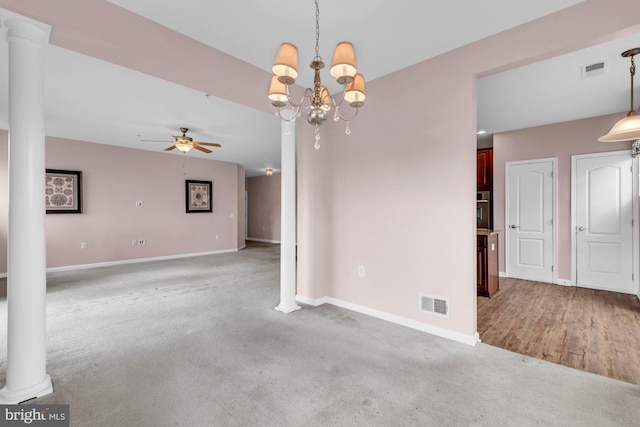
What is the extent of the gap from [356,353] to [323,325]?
2.15ft

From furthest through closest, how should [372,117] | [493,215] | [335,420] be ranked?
[493,215] → [372,117] → [335,420]

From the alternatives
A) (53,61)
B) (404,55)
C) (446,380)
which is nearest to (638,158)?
(404,55)

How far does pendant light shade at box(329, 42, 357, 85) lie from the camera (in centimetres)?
170

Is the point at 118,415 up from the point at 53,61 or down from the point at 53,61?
down

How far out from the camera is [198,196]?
8031mm

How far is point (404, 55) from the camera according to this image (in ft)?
9.23

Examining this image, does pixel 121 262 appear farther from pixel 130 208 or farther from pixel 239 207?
pixel 239 207

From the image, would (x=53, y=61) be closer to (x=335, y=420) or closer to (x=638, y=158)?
(x=335, y=420)

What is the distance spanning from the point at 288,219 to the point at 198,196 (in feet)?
17.6

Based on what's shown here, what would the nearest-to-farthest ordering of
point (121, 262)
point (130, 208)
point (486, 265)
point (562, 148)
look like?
point (486, 265) < point (562, 148) < point (121, 262) < point (130, 208)

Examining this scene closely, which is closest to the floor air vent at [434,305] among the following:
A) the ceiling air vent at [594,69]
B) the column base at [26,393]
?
the ceiling air vent at [594,69]

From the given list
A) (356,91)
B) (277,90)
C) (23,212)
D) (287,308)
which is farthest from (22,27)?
(287,308)

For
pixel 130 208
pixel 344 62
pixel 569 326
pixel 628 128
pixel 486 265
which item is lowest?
pixel 569 326

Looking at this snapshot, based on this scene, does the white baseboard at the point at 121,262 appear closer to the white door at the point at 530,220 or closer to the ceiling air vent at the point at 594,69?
the white door at the point at 530,220
